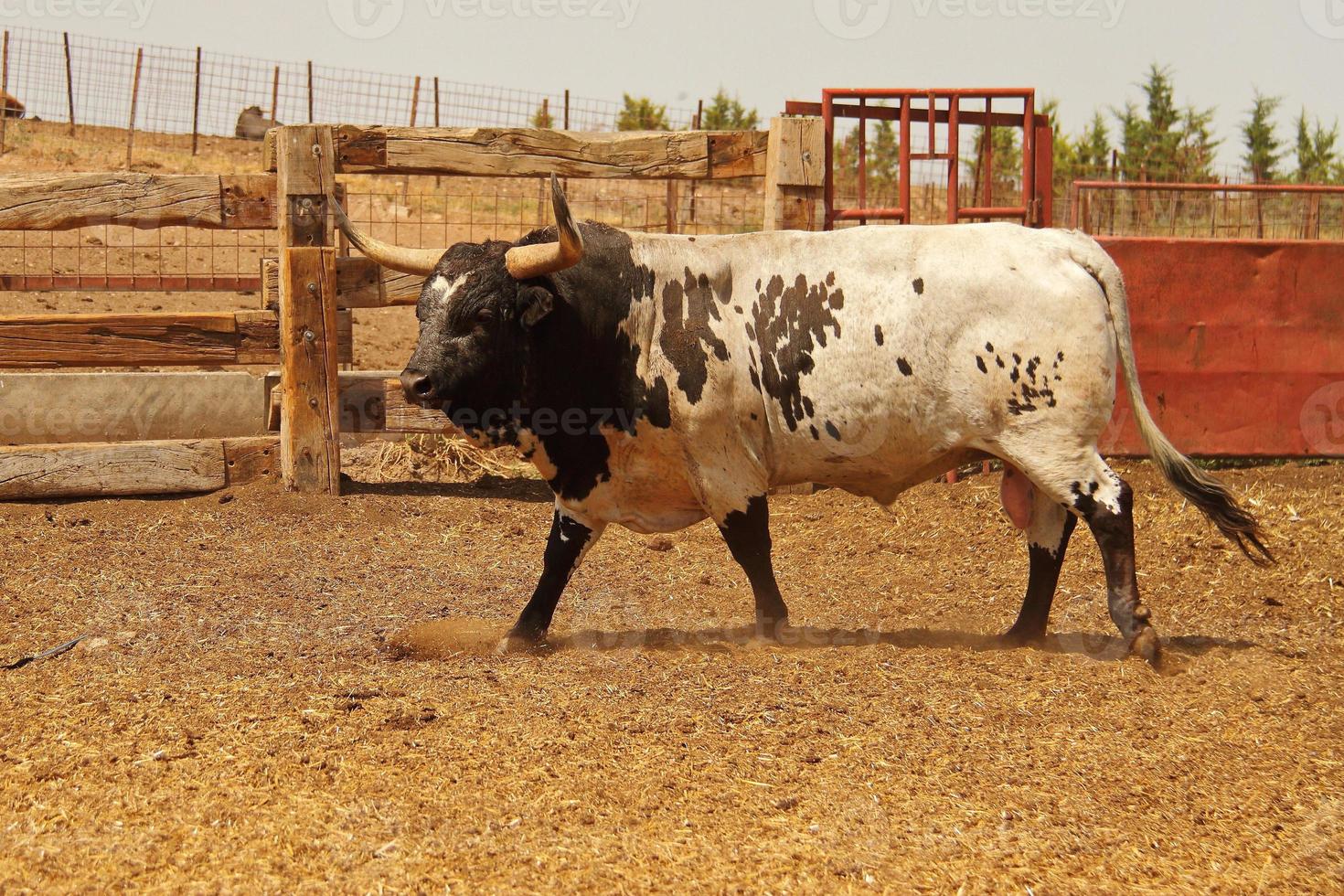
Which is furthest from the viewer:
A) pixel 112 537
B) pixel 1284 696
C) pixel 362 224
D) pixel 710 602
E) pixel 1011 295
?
pixel 362 224

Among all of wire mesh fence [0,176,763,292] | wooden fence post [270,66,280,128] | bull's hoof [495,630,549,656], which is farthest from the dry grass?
wooden fence post [270,66,280,128]

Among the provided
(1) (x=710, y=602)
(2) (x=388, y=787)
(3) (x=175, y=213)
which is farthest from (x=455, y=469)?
(2) (x=388, y=787)

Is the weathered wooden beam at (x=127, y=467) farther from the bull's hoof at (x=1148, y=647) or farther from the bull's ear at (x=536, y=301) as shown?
the bull's hoof at (x=1148, y=647)

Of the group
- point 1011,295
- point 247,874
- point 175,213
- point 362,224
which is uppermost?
point 362,224

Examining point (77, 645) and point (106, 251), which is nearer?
point (77, 645)

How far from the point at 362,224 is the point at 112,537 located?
12.4m

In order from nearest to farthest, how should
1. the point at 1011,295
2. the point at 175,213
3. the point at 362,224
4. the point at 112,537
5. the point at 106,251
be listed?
the point at 1011,295, the point at 112,537, the point at 175,213, the point at 106,251, the point at 362,224

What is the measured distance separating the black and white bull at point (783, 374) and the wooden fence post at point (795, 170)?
8.67ft

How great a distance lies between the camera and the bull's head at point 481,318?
4824 millimetres

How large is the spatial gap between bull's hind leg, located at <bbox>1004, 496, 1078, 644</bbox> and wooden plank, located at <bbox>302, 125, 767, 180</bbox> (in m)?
3.43

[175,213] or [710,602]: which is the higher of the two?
[175,213]

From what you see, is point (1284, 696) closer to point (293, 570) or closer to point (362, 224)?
point (293, 570)

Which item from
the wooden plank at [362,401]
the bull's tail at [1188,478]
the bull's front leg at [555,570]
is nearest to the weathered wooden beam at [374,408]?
the wooden plank at [362,401]

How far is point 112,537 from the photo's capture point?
714cm
